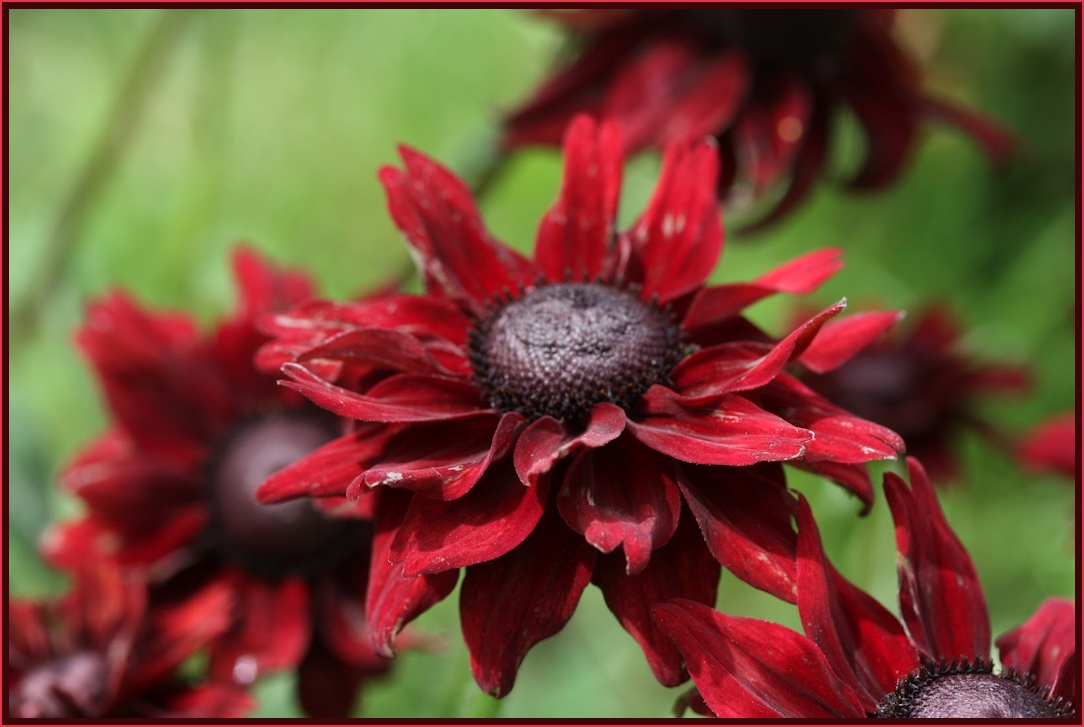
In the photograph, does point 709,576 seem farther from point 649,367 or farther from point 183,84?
point 183,84

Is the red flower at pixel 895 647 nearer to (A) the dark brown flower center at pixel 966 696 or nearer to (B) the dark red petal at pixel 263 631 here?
(A) the dark brown flower center at pixel 966 696

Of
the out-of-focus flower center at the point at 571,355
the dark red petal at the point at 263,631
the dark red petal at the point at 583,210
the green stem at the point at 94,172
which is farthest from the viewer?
the green stem at the point at 94,172

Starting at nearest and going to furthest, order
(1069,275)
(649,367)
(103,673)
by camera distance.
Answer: (649,367) < (103,673) < (1069,275)

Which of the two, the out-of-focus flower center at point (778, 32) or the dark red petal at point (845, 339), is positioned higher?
the out-of-focus flower center at point (778, 32)

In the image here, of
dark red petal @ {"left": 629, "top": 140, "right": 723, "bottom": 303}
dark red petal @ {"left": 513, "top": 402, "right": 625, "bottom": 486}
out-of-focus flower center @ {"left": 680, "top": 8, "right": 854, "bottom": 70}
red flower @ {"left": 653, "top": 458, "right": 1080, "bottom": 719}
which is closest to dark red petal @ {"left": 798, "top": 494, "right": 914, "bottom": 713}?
red flower @ {"left": 653, "top": 458, "right": 1080, "bottom": 719}

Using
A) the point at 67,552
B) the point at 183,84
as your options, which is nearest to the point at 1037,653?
the point at 67,552

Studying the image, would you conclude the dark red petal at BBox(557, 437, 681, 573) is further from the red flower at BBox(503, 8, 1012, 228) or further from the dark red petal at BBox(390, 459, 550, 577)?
the red flower at BBox(503, 8, 1012, 228)

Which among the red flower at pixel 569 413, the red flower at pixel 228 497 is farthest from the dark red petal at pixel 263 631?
the red flower at pixel 569 413
